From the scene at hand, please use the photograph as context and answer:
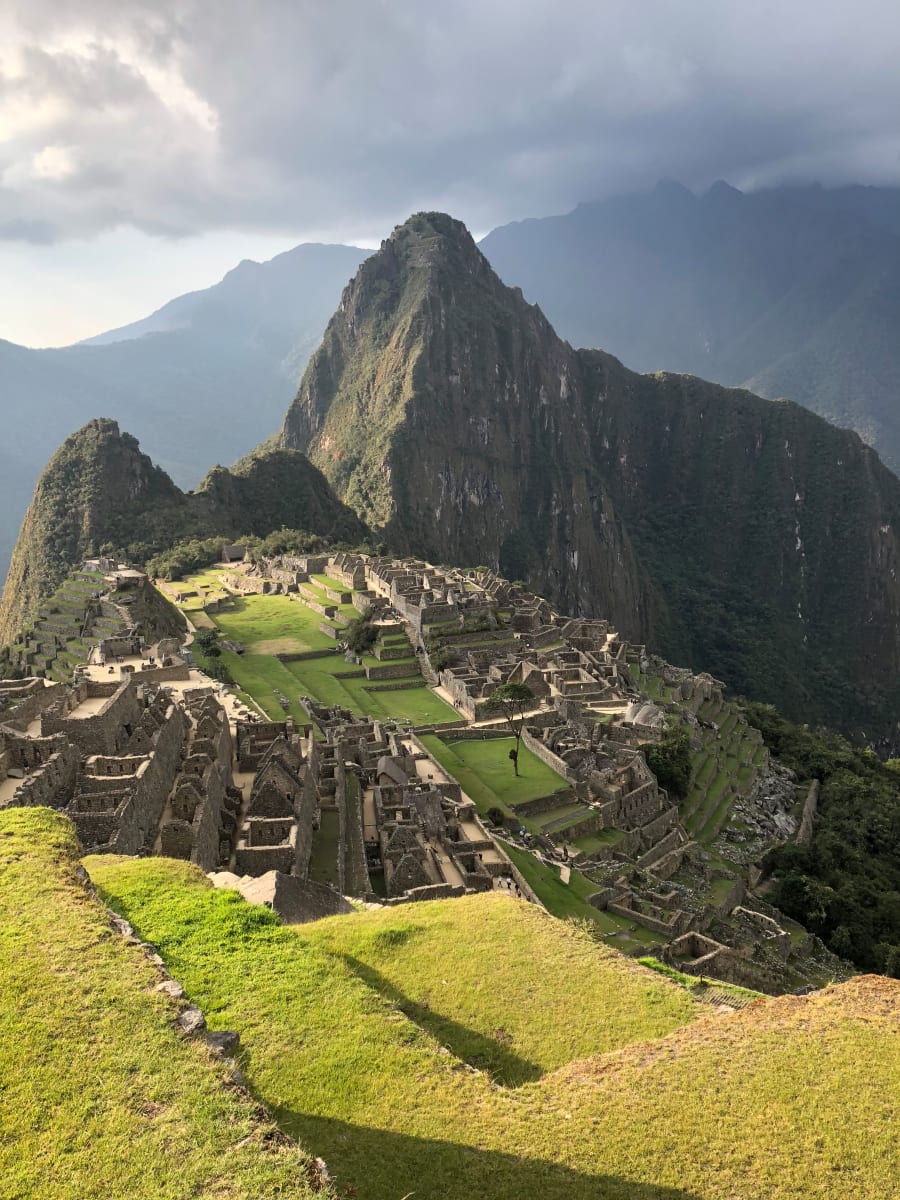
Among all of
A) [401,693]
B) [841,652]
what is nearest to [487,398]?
[841,652]

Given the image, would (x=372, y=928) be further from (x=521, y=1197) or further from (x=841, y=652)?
(x=841, y=652)

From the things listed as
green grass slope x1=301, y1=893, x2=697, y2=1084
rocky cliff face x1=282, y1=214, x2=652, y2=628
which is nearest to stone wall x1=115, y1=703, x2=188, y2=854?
green grass slope x1=301, y1=893, x2=697, y2=1084

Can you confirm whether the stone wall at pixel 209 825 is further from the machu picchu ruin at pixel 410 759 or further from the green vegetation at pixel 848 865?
the green vegetation at pixel 848 865

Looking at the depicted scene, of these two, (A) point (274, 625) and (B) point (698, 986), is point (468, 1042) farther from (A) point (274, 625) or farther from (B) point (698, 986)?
(A) point (274, 625)

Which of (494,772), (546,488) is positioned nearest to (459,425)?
(546,488)

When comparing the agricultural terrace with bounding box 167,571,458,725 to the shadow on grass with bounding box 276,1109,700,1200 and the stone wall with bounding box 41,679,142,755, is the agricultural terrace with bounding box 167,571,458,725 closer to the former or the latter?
the stone wall with bounding box 41,679,142,755

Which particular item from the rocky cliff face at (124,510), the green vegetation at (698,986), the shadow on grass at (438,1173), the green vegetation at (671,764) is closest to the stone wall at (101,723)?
the green vegetation at (698,986)
